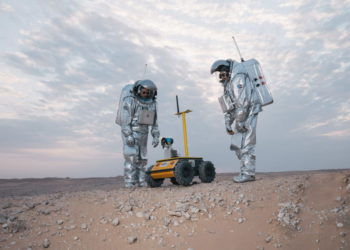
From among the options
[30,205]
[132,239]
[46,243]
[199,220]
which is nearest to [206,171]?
[199,220]

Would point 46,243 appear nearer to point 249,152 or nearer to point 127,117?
point 127,117

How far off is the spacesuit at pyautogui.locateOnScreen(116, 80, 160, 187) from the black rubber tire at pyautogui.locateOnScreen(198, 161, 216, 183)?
82.1 inches

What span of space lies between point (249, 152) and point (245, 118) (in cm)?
98

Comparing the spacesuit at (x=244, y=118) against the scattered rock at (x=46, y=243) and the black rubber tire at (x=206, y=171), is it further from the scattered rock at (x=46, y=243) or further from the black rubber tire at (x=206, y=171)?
the scattered rock at (x=46, y=243)

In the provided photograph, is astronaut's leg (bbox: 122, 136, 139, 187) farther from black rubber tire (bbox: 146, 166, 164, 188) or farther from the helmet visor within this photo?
the helmet visor

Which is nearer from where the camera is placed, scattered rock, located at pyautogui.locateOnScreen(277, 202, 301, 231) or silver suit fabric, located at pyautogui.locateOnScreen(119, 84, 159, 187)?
scattered rock, located at pyautogui.locateOnScreen(277, 202, 301, 231)

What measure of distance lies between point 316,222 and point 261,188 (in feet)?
5.61

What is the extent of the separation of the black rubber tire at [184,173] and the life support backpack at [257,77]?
2.81 metres

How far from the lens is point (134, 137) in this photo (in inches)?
373

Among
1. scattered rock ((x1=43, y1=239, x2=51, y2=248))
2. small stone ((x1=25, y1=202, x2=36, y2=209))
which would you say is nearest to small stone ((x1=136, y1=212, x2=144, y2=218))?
scattered rock ((x1=43, y1=239, x2=51, y2=248))

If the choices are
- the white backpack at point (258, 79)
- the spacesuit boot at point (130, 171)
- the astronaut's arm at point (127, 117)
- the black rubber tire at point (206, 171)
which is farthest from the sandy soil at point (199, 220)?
the astronaut's arm at point (127, 117)

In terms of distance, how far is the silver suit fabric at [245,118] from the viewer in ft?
26.1

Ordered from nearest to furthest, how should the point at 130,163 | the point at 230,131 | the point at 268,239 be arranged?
the point at 268,239 < the point at 230,131 < the point at 130,163

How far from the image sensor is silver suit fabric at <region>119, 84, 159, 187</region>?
931 centimetres
